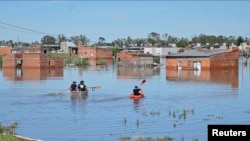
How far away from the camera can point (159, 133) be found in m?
20.9

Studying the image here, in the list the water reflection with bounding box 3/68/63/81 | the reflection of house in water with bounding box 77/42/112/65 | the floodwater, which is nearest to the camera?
the floodwater

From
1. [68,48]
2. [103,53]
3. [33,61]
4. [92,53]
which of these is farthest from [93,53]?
[33,61]

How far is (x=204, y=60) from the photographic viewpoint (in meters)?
86.6

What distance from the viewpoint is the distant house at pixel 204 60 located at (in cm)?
8650

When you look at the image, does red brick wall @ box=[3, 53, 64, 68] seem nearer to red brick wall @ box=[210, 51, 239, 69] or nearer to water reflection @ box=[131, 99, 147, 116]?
red brick wall @ box=[210, 51, 239, 69]

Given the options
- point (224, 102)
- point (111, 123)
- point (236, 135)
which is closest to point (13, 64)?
point (224, 102)

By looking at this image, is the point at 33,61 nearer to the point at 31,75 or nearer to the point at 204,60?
the point at 31,75

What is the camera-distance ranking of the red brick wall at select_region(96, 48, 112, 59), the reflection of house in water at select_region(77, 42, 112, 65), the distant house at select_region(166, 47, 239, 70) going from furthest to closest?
the red brick wall at select_region(96, 48, 112, 59), the reflection of house in water at select_region(77, 42, 112, 65), the distant house at select_region(166, 47, 239, 70)

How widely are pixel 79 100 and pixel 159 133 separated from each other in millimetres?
16455

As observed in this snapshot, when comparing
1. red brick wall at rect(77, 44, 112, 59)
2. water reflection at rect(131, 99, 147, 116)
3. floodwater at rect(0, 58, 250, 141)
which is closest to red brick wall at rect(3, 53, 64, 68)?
red brick wall at rect(77, 44, 112, 59)

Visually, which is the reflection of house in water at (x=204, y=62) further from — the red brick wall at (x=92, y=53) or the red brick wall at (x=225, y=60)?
the red brick wall at (x=92, y=53)

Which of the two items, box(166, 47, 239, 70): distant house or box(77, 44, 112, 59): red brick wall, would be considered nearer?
box(166, 47, 239, 70): distant house

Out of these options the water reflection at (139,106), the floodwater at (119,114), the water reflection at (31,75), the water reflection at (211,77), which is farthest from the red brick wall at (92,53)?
the water reflection at (139,106)

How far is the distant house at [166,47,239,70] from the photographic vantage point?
284ft
